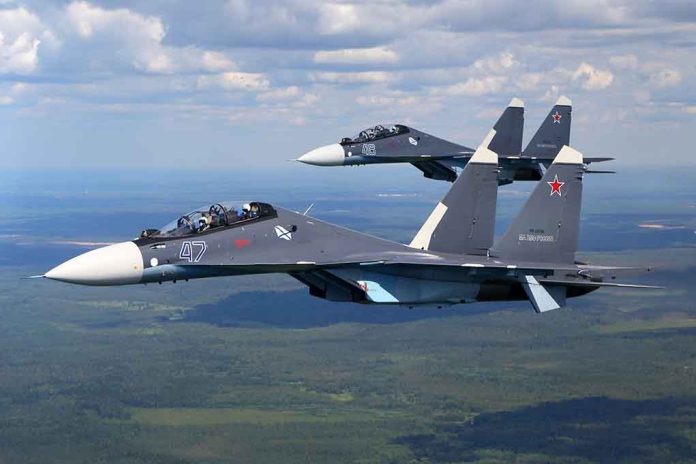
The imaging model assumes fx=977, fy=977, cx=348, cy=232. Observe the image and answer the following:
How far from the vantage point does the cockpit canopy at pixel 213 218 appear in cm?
3328

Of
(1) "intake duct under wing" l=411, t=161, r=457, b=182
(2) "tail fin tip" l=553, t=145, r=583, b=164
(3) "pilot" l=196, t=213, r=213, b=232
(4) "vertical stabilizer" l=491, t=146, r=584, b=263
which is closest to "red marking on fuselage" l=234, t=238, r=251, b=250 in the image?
(3) "pilot" l=196, t=213, r=213, b=232

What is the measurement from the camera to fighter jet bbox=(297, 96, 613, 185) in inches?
2096

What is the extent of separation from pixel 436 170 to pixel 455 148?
68.4 inches

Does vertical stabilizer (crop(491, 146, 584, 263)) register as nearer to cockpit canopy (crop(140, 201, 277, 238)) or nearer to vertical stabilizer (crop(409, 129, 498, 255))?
vertical stabilizer (crop(409, 129, 498, 255))

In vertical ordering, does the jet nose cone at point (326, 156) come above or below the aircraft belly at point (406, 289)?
above

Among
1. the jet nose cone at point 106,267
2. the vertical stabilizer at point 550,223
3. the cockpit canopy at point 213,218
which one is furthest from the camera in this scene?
the vertical stabilizer at point 550,223

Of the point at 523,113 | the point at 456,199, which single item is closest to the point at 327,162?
the point at 523,113

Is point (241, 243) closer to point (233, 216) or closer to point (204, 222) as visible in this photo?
point (233, 216)

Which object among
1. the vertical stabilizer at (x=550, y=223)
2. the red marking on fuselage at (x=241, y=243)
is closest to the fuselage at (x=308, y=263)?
the red marking on fuselage at (x=241, y=243)

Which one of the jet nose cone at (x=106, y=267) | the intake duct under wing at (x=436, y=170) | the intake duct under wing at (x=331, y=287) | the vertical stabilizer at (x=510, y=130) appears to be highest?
the vertical stabilizer at (x=510, y=130)

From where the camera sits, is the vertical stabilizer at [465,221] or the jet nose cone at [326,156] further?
the jet nose cone at [326,156]

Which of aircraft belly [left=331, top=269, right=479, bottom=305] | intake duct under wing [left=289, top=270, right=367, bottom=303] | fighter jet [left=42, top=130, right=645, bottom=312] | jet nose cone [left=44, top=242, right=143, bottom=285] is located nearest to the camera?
jet nose cone [left=44, top=242, right=143, bottom=285]

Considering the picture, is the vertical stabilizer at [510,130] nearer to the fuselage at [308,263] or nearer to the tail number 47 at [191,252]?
the fuselage at [308,263]

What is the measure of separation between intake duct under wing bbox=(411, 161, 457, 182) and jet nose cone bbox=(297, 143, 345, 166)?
169 inches
